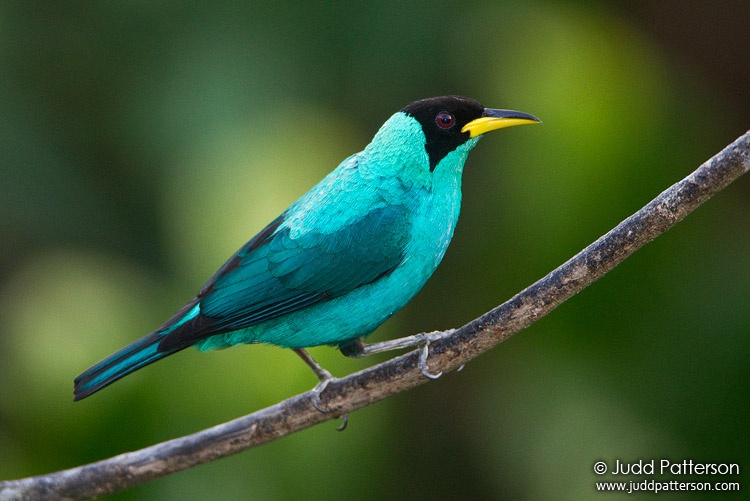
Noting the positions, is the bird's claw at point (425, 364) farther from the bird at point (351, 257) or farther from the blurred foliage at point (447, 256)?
the blurred foliage at point (447, 256)

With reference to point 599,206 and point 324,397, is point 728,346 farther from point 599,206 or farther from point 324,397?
point 324,397

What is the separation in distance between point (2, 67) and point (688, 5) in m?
4.32

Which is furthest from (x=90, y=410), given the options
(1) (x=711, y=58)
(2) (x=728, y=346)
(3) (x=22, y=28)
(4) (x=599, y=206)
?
(1) (x=711, y=58)

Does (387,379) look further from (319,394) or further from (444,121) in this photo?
(444,121)

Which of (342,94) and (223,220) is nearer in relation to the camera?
(223,220)

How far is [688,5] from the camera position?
5.92 m

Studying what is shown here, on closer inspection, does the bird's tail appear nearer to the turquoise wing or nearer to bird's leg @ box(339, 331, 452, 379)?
the turquoise wing

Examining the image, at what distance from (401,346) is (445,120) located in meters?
0.86

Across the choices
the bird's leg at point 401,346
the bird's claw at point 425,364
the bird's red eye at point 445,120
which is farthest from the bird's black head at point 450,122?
the bird's claw at point 425,364

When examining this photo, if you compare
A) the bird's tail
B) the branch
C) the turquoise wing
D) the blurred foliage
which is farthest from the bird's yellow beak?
the bird's tail

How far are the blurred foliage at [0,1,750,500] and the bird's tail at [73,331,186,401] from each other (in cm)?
56

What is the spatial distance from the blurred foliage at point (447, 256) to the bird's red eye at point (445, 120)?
88cm

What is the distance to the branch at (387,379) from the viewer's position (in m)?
2.88

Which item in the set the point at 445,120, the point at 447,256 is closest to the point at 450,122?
the point at 445,120
